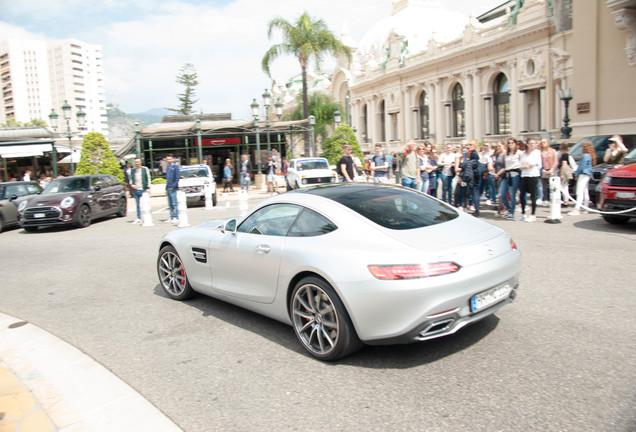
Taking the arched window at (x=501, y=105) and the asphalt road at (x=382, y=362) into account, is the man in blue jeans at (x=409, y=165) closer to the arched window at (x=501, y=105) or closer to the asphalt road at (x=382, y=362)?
the asphalt road at (x=382, y=362)

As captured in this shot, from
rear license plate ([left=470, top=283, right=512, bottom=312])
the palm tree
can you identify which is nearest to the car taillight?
rear license plate ([left=470, top=283, right=512, bottom=312])

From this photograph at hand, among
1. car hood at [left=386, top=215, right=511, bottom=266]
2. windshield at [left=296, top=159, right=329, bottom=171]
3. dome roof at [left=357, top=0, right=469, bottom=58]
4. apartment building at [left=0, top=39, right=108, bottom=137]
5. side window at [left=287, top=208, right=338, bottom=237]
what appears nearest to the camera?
car hood at [left=386, top=215, right=511, bottom=266]

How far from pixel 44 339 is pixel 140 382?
5.90 feet

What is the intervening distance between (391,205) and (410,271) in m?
1.11

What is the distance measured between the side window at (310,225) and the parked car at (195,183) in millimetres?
15116

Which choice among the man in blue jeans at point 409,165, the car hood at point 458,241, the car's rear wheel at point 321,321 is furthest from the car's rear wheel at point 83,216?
the car hood at point 458,241

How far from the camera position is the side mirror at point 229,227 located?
5477mm

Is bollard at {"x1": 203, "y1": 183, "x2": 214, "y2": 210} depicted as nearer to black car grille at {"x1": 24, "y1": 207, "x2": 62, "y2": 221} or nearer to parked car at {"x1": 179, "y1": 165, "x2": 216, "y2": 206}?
parked car at {"x1": 179, "y1": 165, "x2": 216, "y2": 206}

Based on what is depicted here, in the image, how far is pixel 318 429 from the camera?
3.33 meters

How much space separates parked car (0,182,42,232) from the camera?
15164 mm

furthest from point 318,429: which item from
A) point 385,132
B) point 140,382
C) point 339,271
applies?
point 385,132

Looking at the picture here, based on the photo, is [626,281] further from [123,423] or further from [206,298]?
[123,423]

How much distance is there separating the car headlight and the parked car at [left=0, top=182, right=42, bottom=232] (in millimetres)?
2168

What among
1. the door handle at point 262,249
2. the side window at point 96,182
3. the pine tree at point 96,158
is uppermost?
the pine tree at point 96,158
